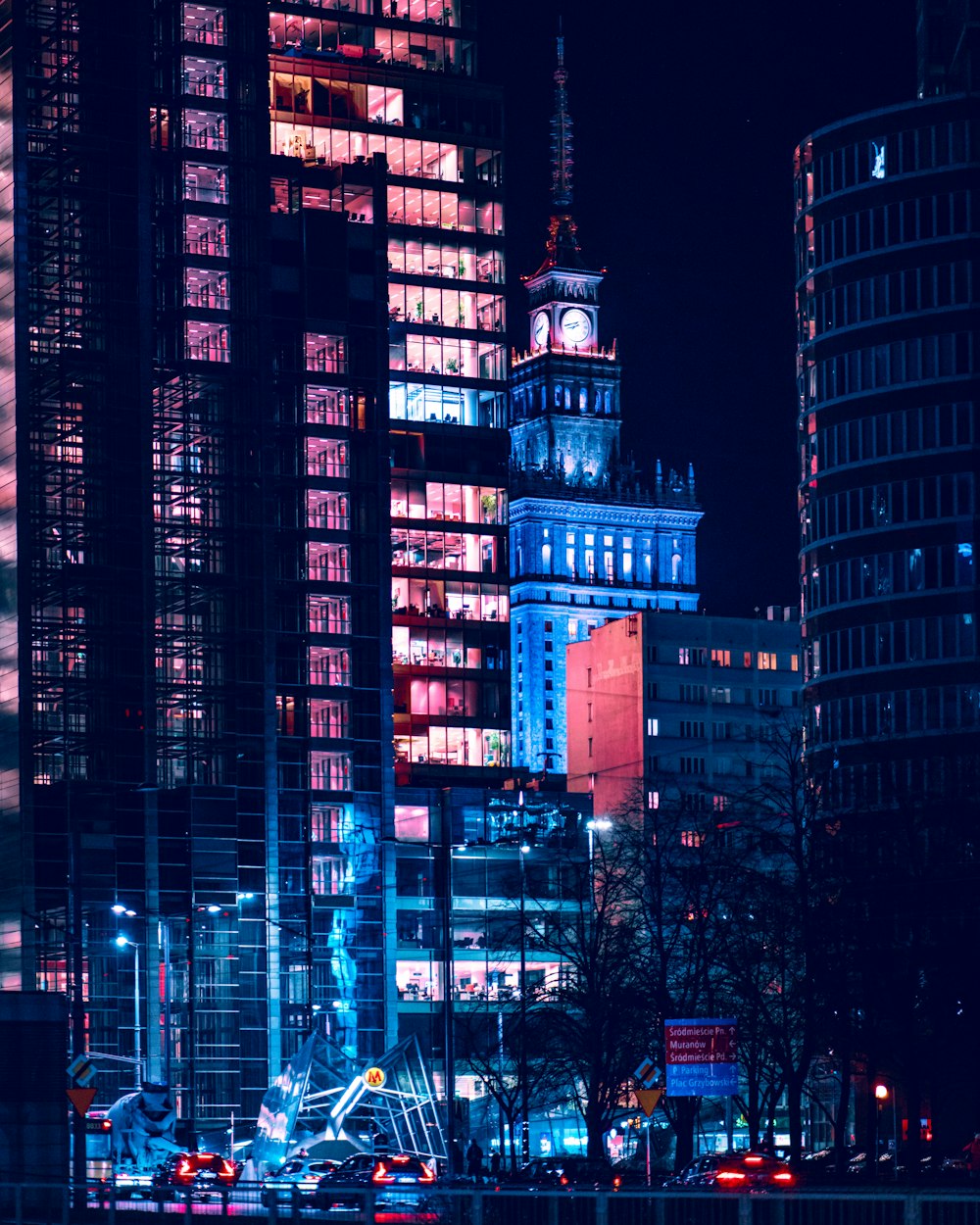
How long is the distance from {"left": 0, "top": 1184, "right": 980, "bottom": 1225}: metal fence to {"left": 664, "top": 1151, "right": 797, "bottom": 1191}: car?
87.3 ft

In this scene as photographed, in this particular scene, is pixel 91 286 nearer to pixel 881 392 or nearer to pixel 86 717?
pixel 86 717

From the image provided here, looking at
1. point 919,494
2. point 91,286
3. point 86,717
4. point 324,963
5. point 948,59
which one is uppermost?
point 948,59

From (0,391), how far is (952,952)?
3019 inches

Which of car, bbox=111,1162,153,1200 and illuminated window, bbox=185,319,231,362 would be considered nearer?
car, bbox=111,1162,153,1200

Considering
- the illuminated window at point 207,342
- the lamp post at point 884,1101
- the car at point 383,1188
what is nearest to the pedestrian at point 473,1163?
the car at point 383,1188

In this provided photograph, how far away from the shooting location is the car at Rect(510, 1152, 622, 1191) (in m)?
84.4

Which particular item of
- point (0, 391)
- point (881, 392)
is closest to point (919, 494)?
point (881, 392)

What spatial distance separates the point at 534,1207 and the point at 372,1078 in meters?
59.2

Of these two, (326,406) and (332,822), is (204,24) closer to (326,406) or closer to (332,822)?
(326,406)

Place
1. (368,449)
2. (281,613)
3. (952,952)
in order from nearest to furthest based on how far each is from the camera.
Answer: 1. (952,952)
2. (281,613)
3. (368,449)

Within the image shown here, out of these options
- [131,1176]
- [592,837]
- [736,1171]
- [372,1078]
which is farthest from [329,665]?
[736,1171]

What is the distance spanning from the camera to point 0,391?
500 ft

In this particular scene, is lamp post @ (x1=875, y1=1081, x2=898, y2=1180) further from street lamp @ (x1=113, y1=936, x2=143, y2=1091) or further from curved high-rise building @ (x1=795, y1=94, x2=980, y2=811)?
street lamp @ (x1=113, y1=936, x2=143, y2=1091)

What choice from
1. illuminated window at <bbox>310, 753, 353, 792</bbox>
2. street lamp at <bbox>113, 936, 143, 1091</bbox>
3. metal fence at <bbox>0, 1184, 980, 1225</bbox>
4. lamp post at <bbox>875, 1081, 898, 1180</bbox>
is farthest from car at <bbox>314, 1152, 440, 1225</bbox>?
illuminated window at <bbox>310, 753, 353, 792</bbox>
